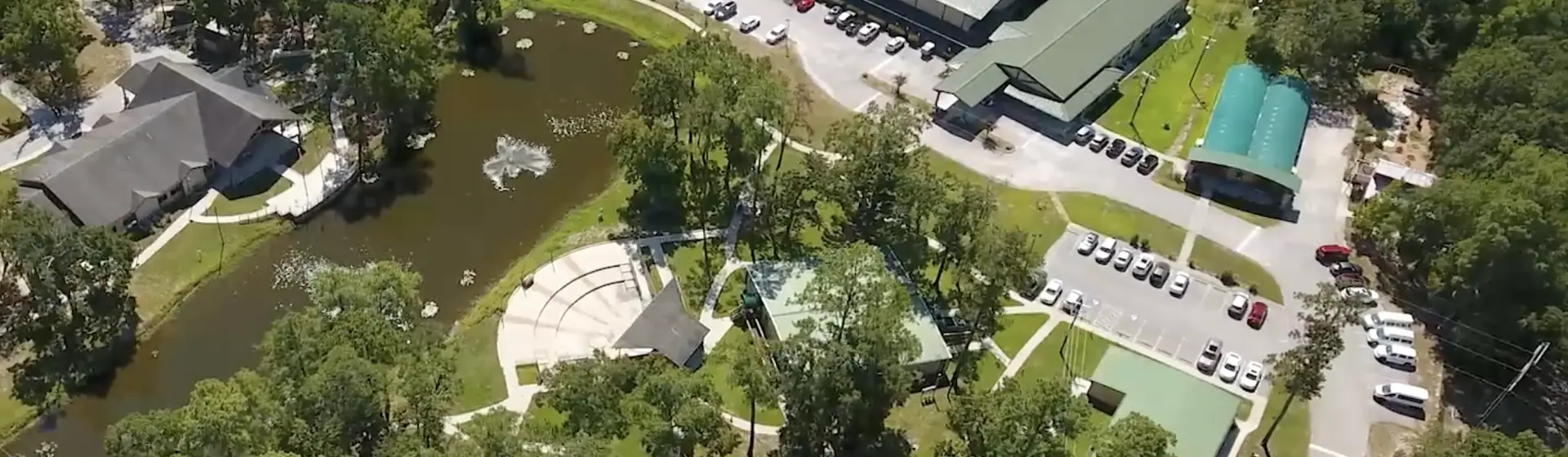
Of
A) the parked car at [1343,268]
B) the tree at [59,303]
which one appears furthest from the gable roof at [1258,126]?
the tree at [59,303]

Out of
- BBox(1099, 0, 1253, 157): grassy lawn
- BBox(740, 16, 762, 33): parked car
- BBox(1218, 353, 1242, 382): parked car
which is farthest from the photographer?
BBox(740, 16, 762, 33): parked car

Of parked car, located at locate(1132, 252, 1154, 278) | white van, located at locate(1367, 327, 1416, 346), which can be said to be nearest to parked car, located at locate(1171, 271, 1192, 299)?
parked car, located at locate(1132, 252, 1154, 278)

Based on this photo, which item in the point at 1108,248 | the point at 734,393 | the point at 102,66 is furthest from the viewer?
the point at 102,66

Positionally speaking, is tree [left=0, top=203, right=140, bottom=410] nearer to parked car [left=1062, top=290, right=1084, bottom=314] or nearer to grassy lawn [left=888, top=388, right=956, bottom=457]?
grassy lawn [left=888, top=388, right=956, bottom=457]

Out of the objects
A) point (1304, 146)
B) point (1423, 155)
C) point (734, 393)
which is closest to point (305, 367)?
point (734, 393)

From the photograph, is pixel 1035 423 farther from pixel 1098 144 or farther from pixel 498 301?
pixel 1098 144

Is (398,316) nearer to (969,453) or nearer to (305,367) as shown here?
(305,367)
